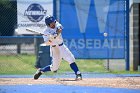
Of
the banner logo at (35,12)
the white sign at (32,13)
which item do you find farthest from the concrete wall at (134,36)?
the banner logo at (35,12)

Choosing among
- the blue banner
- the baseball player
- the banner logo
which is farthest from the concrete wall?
the baseball player

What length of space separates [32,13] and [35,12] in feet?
Answer: 0.41

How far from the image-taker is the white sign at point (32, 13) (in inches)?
662

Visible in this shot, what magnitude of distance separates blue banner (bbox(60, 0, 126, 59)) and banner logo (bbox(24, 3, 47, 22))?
85 cm

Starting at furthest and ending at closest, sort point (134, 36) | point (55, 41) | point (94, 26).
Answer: point (134, 36) < point (94, 26) < point (55, 41)

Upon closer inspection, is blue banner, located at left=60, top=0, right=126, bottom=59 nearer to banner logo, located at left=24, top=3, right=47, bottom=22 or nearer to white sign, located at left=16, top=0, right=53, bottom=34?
white sign, located at left=16, top=0, right=53, bottom=34

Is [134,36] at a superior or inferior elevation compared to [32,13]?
inferior

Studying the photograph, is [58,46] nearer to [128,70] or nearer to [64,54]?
[64,54]

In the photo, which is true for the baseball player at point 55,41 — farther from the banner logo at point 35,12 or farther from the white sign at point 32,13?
the banner logo at point 35,12

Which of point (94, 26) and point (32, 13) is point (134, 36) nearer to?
Result: point (94, 26)

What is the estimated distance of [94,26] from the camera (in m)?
16.6

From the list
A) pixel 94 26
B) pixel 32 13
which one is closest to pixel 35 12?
pixel 32 13

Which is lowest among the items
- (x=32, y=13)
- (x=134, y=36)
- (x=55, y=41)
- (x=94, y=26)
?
(x=55, y=41)

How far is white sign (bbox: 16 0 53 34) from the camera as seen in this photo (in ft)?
55.2
